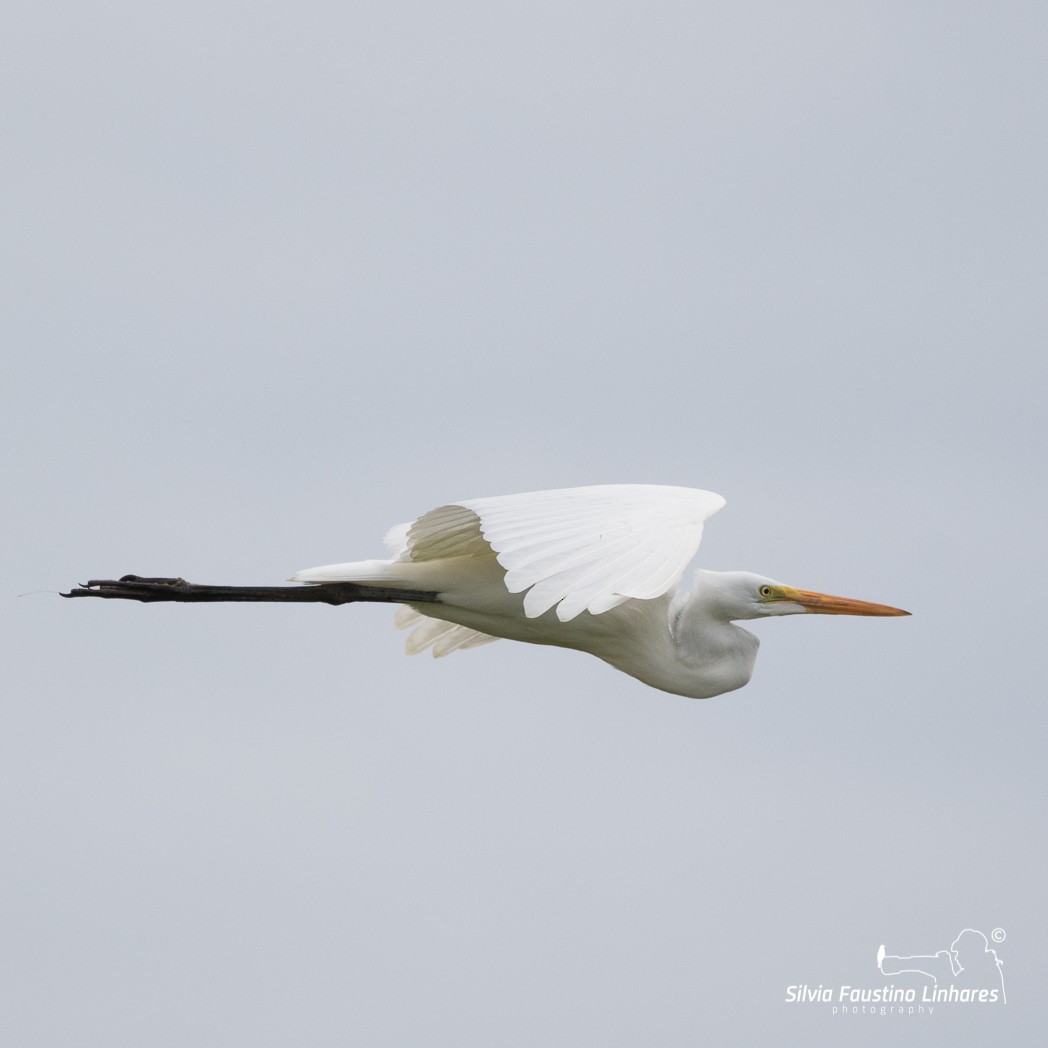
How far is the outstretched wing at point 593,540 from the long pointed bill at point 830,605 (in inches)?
72.8

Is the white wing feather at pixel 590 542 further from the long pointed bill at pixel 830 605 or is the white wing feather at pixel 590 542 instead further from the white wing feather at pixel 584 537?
the long pointed bill at pixel 830 605

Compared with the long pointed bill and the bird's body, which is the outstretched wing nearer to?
the bird's body

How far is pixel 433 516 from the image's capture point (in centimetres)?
945

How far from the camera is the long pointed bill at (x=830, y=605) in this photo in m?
10.8

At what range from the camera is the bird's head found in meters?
10.5

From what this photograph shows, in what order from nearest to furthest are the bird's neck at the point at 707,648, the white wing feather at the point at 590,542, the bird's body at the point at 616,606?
the white wing feather at the point at 590,542, the bird's body at the point at 616,606, the bird's neck at the point at 707,648

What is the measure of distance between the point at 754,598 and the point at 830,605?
664 mm

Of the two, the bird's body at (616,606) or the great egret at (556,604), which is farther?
the great egret at (556,604)

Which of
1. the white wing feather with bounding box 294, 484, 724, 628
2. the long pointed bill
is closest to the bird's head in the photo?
the long pointed bill

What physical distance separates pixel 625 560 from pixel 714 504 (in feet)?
4.72

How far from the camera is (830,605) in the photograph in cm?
1094

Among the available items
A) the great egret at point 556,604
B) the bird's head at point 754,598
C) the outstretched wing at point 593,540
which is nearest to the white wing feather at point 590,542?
the outstretched wing at point 593,540

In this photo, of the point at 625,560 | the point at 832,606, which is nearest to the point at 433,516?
the point at 625,560

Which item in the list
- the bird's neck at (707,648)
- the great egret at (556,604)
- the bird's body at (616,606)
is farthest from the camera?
the bird's neck at (707,648)
